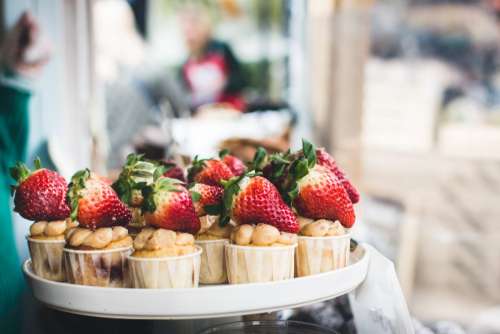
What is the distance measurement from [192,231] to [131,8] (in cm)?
481

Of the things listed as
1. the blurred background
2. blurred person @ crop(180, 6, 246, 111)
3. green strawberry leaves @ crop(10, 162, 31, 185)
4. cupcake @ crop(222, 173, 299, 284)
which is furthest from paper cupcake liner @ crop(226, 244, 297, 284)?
blurred person @ crop(180, 6, 246, 111)

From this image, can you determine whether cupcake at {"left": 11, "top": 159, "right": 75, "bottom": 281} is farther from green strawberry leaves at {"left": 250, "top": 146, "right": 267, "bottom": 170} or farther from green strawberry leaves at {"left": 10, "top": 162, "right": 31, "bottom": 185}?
green strawberry leaves at {"left": 250, "top": 146, "right": 267, "bottom": 170}

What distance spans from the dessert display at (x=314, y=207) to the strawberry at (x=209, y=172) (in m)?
0.11

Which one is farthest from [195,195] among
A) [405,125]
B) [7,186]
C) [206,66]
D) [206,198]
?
[206,66]

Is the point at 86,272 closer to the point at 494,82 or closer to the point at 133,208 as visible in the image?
the point at 133,208

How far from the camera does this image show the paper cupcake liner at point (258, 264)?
993 millimetres

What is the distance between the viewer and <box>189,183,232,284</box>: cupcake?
1062 millimetres

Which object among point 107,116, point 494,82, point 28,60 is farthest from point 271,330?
point 107,116

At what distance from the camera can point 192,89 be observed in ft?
19.0

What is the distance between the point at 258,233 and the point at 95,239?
0.25 m

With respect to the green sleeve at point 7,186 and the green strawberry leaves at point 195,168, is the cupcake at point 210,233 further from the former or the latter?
the green sleeve at point 7,186

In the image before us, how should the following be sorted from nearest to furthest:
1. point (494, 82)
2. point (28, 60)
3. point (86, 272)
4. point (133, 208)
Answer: point (86, 272) < point (133, 208) < point (28, 60) < point (494, 82)

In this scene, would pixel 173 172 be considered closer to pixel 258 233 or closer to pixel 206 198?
pixel 206 198

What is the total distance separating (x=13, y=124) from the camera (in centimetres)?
175
